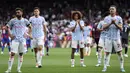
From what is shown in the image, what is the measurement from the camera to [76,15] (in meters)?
21.3

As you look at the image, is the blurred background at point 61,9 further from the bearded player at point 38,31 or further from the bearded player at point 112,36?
the bearded player at point 112,36

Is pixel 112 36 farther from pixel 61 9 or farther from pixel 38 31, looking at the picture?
pixel 61 9

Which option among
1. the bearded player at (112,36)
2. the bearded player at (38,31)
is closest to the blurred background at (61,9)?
the bearded player at (38,31)

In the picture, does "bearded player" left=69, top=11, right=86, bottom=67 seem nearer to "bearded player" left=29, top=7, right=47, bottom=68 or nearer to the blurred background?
"bearded player" left=29, top=7, right=47, bottom=68

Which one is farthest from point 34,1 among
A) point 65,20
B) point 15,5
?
point 65,20

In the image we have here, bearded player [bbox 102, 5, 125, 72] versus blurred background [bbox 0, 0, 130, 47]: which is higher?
blurred background [bbox 0, 0, 130, 47]

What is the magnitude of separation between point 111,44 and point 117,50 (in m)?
0.33

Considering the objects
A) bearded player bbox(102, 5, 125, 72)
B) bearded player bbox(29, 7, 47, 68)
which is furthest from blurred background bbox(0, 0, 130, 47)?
bearded player bbox(102, 5, 125, 72)

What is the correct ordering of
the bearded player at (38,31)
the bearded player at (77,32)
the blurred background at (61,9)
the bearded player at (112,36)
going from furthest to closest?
the blurred background at (61,9) → the bearded player at (77,32) → the bearded player at (38,31) → the bearded player at (112,36)

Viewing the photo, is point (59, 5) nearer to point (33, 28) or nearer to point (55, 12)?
point (55, 12)

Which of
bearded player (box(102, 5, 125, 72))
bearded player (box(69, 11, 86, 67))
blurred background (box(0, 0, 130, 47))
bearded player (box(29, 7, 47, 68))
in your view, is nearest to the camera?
bearded player (box(102, 5, 125, 72))

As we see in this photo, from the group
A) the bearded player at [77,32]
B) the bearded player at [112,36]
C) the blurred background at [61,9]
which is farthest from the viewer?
the blurred background at [61,9]

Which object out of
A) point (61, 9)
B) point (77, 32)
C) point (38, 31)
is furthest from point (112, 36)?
point (61, 9)

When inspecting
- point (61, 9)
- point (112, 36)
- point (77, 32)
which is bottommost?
point (112, 36)
